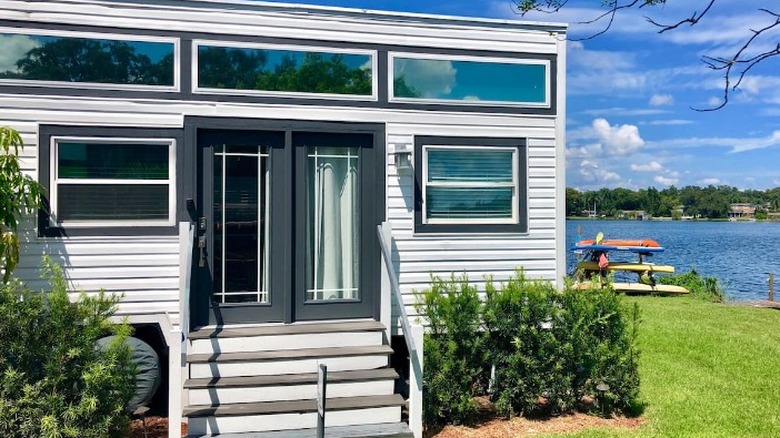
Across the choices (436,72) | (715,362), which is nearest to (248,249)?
(436,72)

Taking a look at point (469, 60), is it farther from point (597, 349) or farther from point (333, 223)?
point (597, 349)

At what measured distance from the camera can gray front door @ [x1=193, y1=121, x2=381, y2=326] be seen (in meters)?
5.54

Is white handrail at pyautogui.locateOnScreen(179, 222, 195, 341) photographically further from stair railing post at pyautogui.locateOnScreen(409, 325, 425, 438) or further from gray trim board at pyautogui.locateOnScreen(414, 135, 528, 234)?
gray trim board at pyautogui.locateOnScreen(414, 135, 528, 234)

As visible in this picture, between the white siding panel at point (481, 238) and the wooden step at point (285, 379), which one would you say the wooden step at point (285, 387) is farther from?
the white siding panel at point (481, 238)

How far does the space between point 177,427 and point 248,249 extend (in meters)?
1.70

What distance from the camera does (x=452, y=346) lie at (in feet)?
16.9

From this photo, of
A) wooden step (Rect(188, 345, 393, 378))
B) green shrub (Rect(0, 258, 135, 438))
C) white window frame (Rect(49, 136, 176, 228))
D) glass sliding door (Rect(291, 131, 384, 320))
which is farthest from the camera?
glass sliding door (Rect(291, 131, 384, 320))

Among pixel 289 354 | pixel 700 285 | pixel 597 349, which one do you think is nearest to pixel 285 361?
pixel 289 354

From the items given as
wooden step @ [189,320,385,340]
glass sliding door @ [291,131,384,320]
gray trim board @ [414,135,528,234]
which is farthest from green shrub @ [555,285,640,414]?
glass sliding door @ [291,131,384,320]

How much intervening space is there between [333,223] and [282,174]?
0.67 metres

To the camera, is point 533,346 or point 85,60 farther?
point 533,346

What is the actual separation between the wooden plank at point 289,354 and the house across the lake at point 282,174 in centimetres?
2

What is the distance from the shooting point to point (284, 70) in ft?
18.5

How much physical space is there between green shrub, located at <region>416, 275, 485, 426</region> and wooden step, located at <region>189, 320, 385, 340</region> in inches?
21.7
